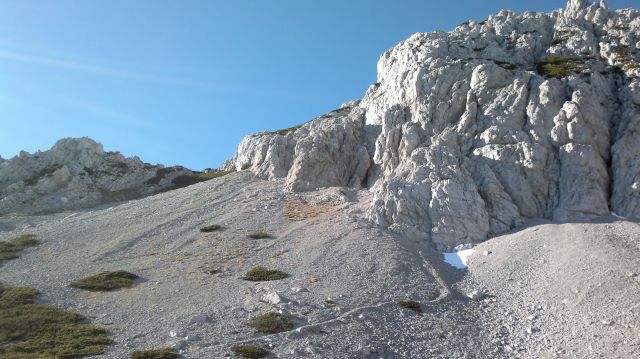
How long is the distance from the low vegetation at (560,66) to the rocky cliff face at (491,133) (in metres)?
0.23

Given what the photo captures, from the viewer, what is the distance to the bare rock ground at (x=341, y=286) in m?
28.6

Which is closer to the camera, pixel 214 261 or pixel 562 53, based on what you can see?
pixel 214 261

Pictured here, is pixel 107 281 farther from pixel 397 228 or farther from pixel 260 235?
pixel 397 228

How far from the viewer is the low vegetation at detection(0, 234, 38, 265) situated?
46.4 metres

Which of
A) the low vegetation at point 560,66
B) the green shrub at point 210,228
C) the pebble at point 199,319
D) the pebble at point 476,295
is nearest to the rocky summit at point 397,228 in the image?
the pebble at point 476,295

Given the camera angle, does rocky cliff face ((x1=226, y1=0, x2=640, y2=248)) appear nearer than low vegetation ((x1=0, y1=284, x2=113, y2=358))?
No

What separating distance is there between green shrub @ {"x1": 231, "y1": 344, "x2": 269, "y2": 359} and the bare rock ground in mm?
882

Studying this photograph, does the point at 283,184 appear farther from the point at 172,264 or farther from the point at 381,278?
the point at 381,278

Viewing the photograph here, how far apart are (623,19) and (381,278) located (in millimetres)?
57154

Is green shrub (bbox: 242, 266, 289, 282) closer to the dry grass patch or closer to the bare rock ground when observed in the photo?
the bare rock ground

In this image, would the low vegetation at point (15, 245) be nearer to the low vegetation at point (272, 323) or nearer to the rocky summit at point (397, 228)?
the rocky summit at point (397, 228)

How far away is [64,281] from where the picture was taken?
130 feet

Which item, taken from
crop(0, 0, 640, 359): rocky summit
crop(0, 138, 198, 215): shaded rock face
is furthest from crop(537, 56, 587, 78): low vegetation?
crop(0, 138, 198, 215): shaded rock face

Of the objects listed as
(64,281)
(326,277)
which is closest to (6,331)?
(64,281)
